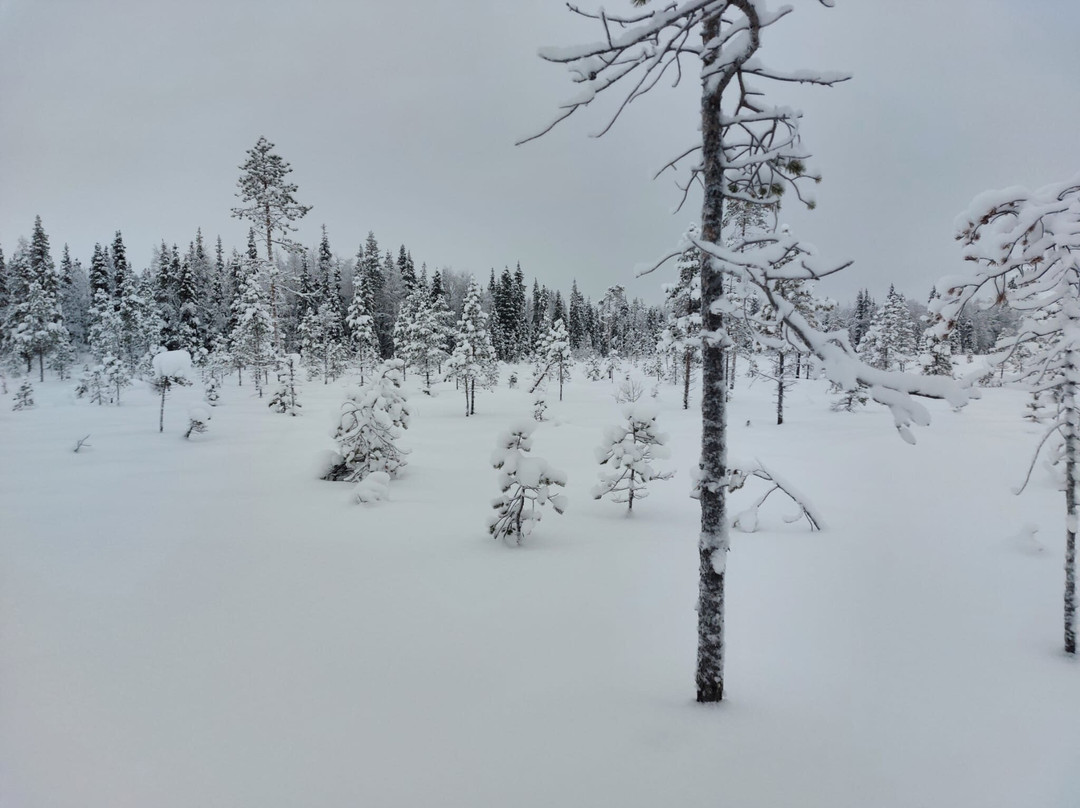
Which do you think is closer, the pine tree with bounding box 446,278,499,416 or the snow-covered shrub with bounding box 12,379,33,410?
the snow-covered shrub with bounding box 12,379,33,410

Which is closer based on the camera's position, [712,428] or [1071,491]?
[712,428]

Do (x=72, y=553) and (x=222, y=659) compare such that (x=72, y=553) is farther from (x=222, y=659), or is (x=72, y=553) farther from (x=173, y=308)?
(x=173, y=308)

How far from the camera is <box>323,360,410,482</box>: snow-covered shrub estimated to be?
14906 millimetres

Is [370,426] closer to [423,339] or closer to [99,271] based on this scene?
[423,339]

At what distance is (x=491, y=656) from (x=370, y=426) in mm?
10431

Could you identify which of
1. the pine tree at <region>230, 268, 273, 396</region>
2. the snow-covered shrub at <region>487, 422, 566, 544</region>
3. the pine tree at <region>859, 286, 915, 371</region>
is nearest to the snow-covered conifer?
the pine tree at <region>230, 268, 273, 396</region>

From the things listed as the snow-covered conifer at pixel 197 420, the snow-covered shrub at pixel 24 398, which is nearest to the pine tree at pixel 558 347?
the snow-covered conifer at pixel 197 420

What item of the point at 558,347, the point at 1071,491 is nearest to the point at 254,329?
the point at 558,347

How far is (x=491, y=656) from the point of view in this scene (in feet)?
19.9

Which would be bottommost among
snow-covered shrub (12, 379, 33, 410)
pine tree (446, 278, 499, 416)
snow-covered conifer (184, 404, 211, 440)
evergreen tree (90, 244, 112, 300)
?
snow-covered conifer (184, 404, 211, 440)

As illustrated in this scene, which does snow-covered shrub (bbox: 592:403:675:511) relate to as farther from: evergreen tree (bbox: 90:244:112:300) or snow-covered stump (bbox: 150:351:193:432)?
evergreen tree (bbox: 90:244:112:300)

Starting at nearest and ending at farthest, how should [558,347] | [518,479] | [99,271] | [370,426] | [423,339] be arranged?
[518,479] < [370,426] < [99,271] < [423,339] < [558,347]

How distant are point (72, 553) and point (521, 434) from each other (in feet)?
27.5

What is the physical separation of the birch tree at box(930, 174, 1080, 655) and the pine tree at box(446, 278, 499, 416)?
30874 mm
